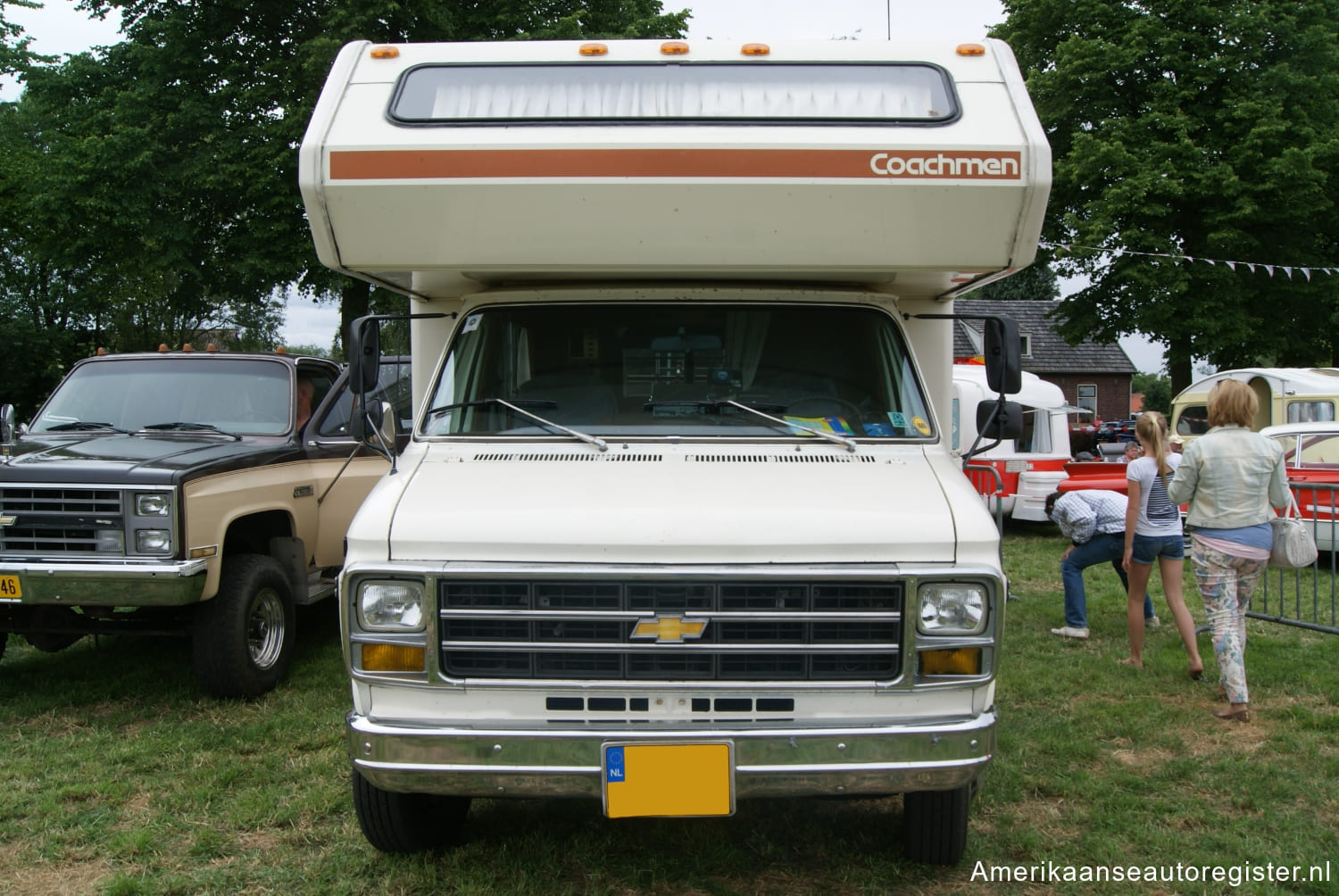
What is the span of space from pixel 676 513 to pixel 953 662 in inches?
40.9

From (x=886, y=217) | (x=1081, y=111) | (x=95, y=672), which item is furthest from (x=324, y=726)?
(x=1081, y=111)

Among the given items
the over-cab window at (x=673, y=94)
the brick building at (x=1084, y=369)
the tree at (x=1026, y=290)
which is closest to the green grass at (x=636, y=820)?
the over-cab window at (x=673, y=94)

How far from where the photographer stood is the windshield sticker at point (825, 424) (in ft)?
14.0

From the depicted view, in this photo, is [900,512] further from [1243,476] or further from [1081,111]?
[1081,111]

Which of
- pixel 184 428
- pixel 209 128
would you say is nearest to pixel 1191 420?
pixel 209 128

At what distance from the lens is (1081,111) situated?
2322cm

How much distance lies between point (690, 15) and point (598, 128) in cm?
1684

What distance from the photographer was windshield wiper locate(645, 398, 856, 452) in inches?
163

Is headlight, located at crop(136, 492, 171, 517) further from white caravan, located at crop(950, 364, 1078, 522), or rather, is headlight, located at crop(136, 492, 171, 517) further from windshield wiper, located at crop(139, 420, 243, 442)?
white caravan, located at crop(950, 364, 1078, 522)

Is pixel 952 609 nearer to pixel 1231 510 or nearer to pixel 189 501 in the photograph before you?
pixel 1231 510

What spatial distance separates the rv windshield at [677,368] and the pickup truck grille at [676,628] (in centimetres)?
105

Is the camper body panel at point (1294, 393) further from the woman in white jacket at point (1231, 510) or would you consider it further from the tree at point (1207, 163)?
the woman in white jacket at point (1231, 510)

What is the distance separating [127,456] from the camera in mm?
5930

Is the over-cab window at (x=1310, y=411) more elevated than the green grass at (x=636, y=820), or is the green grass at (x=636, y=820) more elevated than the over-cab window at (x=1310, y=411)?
the over-cab window at (x=1310, y=411)
